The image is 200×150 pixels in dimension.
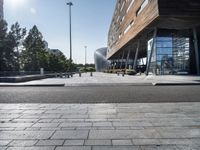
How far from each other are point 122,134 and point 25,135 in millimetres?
2100

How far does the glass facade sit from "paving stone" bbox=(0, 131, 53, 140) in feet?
105

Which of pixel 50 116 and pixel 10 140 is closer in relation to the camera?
pixel 10 140

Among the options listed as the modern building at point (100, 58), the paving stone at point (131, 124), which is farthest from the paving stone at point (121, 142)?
the modern building at point (100, 58)

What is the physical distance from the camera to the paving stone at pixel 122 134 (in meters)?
5.60

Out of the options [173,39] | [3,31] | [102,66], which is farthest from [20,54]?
[102,66]

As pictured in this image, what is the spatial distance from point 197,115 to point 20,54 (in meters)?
58.2

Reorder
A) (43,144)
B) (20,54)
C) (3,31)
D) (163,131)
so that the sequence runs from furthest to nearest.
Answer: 1. (20,54)
2. (3,31)
3. (163,131)
4. (43,144)

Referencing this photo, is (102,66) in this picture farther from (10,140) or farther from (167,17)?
(10,140)

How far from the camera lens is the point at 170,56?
38.1 metres

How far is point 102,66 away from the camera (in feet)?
465

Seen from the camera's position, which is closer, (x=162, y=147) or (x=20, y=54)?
(x=162, y=147)

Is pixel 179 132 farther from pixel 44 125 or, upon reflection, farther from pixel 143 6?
pixel 143 6

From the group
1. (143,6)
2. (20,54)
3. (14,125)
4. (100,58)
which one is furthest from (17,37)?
(100,58)

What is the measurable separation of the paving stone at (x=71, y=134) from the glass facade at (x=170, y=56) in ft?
104
